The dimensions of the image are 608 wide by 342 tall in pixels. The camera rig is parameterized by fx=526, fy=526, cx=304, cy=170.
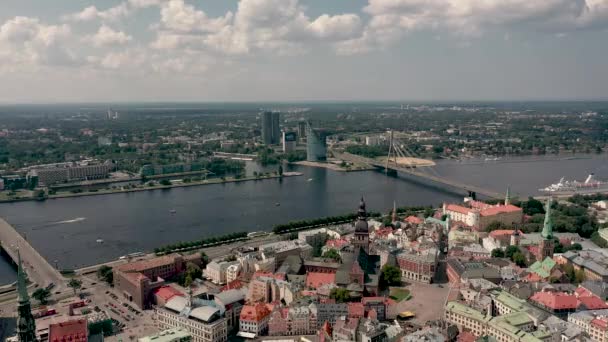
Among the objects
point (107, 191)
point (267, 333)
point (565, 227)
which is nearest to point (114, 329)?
point (267, 333)

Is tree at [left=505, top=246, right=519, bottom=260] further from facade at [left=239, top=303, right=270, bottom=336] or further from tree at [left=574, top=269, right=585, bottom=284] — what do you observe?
facade at [left=239, top=303, right=270, bottom=336]

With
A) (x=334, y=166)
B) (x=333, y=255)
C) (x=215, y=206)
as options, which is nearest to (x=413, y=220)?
(x=333, y=255)

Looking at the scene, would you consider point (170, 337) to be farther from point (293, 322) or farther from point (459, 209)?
point (459, 209)

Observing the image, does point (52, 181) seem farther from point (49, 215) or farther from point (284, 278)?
point (284, 278)

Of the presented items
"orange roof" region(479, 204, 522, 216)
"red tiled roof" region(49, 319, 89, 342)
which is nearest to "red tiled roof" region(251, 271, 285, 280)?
"red tiled roof" region(49, 319, 89, 342)

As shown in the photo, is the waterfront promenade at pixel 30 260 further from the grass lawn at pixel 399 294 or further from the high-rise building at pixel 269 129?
the high-rise building at pixel 269 129

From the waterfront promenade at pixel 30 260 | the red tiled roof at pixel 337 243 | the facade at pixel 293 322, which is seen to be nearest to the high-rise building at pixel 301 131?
the waterfront promenade at pixel 30 260
